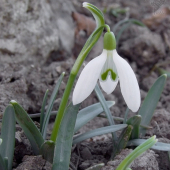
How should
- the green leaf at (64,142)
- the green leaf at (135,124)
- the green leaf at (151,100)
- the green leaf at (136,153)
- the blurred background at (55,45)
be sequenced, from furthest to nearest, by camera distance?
1. the blurred background at (55,45)
2. the green leaf at (151,100)
3. the green leaf at (135,124)
4. the green leaf at (64,142)
5. the green leaf at (136,153)

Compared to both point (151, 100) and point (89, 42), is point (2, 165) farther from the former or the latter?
point (151, 100)

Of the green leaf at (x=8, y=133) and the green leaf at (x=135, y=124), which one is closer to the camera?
the green leaf at (x=8, y=133)

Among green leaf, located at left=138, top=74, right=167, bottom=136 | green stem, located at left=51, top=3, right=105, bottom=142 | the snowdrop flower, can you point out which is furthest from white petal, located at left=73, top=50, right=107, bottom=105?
green leaf, located at left=138, top=74, right=167, bottom=136

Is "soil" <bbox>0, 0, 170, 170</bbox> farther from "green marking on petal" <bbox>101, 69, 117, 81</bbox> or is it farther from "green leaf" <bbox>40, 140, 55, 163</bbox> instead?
"green marking on petal" <bbox>101, 69, 117, 81</bbox>

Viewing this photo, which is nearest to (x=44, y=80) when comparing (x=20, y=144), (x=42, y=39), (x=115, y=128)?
(x=42, y=39)

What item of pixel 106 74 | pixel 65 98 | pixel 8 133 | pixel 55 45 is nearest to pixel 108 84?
pixel 106 74

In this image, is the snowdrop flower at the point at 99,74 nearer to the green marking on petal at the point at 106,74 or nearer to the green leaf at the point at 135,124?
the green marking on petal at the point at 106,74

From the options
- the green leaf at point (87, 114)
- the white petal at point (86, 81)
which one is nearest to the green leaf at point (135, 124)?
the green leaf at point (87, 114)
